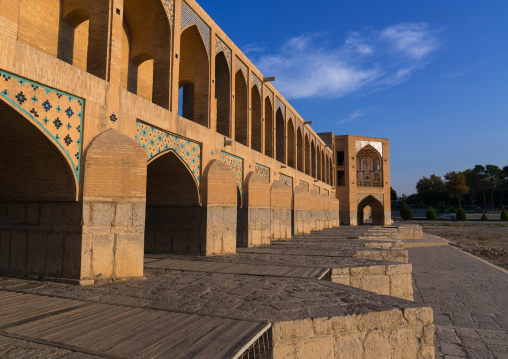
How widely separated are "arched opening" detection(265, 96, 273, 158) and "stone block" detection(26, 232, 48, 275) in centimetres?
984

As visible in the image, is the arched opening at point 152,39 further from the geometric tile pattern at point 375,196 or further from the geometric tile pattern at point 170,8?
the geometric tile pattern at point 375,196

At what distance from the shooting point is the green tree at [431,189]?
64975mm

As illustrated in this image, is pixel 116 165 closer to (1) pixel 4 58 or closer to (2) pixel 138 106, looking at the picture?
(2) pixel 138 106

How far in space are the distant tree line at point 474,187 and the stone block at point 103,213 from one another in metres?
61.0

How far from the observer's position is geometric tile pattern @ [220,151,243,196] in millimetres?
9735

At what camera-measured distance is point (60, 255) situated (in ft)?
17.0

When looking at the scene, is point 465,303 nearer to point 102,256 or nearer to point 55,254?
point 102,256

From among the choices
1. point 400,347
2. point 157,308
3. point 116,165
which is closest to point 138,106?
point 116,165

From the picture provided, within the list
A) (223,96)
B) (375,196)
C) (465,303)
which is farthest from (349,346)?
(375,196)

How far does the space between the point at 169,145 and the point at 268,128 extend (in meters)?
7.66

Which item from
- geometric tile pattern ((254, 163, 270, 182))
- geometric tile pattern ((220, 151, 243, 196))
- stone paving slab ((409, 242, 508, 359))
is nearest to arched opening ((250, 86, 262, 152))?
geometric tile pattern ((254, 163, 270, 182))

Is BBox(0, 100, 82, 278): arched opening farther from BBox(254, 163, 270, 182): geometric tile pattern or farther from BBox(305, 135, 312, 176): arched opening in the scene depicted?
BBox(305, 135, 312, 176): arched opening

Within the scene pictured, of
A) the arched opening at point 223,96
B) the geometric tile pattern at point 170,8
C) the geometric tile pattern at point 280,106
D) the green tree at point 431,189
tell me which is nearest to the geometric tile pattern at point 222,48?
the arched opening at point 223,96

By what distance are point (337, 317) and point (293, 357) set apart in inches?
21.6
